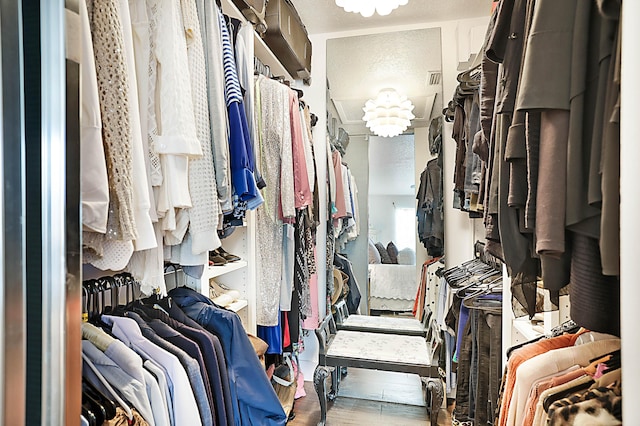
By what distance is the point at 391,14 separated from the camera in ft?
8.47

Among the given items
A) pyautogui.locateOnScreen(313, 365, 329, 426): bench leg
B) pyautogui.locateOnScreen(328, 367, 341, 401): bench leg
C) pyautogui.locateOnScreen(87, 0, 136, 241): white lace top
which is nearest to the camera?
pyautogui.locateOnScreen(87, 0, 136, 241): white lace top

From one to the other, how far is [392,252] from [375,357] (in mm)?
776

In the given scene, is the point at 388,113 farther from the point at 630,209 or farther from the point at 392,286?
the point at 630,209

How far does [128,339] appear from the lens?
1.09m

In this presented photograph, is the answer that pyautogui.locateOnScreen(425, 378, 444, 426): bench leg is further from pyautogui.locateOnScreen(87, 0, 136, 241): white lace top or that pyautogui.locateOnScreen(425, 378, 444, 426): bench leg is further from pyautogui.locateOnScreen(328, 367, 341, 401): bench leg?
pyautogui.locateOnScreen(87, 0, 136, 241): white lace top

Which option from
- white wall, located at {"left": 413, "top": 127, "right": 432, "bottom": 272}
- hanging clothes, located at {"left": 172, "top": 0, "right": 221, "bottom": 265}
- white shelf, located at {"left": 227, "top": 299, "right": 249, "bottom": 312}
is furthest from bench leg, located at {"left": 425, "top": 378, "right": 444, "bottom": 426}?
hanging clothes, located at {"left": 172, "top": 0, "right": 221, "bottom": 265}

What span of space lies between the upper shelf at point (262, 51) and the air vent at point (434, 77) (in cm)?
89

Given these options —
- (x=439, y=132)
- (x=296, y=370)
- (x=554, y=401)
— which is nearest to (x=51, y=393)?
(x=554, y=401)

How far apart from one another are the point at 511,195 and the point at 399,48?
2.22 metres

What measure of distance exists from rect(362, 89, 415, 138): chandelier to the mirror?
0.10 feet

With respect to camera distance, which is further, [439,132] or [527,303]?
[439,132]

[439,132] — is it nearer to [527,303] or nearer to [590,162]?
[527,303]

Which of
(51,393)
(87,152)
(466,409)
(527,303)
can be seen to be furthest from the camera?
(466,409)

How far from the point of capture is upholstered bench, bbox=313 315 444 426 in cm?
210
